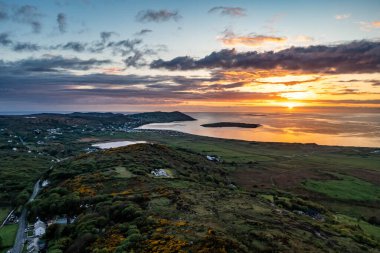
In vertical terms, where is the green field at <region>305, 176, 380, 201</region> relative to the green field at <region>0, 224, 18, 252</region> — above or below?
below

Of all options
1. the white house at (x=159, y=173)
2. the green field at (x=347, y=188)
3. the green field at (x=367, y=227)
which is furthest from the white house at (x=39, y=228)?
the green field at (x=347, y=188)

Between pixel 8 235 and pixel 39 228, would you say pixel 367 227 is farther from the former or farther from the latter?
pixel 8 235

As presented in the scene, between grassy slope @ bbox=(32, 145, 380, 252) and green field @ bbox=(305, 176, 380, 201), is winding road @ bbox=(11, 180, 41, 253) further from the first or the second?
green field @ bbox=(305, 176, 380, 201)

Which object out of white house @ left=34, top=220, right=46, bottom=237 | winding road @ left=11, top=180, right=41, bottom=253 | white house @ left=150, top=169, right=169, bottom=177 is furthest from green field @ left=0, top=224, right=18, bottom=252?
white house @ left=150, top=169, right=169, bottom=177

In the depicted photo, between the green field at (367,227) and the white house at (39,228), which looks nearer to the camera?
the white house at (39,228)

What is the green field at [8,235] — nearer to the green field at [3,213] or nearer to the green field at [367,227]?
the green field at [3,213]

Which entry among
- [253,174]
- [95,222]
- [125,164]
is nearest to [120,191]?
[95,222]
